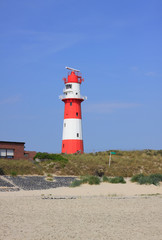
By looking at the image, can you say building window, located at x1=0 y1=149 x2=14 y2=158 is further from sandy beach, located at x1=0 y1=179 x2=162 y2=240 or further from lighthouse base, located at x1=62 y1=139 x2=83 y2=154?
sandy beach, located at x1=0 y1=179 x2=162 y2=240

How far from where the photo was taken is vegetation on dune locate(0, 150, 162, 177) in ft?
114

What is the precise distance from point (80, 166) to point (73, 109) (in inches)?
456

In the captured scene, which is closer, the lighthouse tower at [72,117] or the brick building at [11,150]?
the brick building at [11,150]

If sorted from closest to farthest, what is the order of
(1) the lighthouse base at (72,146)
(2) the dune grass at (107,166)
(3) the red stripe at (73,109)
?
(2) the dune grass at (107,166) < (1) the lighthouse base at (72,146) < (3) the red stripe at (73,109)

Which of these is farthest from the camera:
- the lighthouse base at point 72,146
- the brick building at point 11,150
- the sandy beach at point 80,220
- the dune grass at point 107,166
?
the lighthouse base at point 72,146

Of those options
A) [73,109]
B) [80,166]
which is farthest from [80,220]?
[73,109]

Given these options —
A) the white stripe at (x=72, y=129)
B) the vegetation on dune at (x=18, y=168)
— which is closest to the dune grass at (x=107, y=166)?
the vegetation on dune at (x=18, y=168)

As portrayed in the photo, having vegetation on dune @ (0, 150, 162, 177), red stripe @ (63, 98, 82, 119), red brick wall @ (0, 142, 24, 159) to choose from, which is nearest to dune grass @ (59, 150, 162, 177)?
vegetation on dune @ (0, 150, 162, 177)

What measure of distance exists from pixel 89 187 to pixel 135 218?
1171cm

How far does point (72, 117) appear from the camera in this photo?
158 ft

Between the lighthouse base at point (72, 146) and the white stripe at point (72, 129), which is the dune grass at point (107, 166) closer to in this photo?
the lighthouse base at point (72, 146)

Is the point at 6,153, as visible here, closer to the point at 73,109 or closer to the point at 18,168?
the point at 18,168

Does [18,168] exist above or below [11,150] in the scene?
below

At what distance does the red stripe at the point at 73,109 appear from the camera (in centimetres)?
4831
